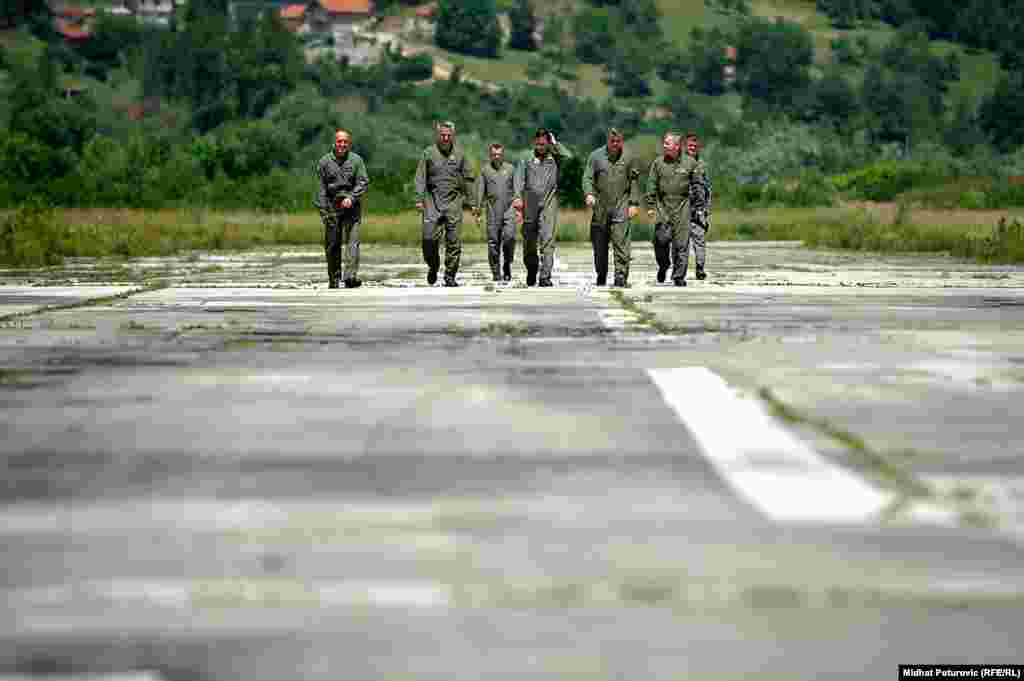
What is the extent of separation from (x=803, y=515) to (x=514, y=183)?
23100 mm

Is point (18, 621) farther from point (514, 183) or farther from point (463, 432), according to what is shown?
point (514, 183)

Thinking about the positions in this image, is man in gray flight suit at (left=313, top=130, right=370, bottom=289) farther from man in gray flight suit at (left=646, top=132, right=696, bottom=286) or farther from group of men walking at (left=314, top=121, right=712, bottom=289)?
man in gray flight suit at (left=646, top=132, right=696, bottom=286)

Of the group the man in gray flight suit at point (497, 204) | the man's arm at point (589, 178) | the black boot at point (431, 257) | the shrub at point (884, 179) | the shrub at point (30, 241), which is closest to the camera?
the man's arm at point (589, 178)

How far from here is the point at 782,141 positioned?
147625 millimetres

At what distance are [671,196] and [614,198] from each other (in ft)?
4.98

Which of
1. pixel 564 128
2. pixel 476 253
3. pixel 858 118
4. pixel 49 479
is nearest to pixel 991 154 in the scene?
pixel 858 118

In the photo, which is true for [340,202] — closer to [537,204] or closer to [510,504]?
[537,204]

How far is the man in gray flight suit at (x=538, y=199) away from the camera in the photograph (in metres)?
31.1

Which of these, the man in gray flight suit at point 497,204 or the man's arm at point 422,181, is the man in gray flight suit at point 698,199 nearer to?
the man in gray flight suit at point 497,204

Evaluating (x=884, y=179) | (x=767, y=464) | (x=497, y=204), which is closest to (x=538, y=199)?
(x=497, y=204)

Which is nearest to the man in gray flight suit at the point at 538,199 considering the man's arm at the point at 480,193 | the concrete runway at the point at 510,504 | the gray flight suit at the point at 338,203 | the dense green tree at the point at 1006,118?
the man's arm at the point at 480,193

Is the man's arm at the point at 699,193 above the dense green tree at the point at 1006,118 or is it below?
above

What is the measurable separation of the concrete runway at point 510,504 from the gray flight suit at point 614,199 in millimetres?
10275

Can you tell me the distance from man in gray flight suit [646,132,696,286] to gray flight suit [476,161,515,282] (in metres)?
1.97
